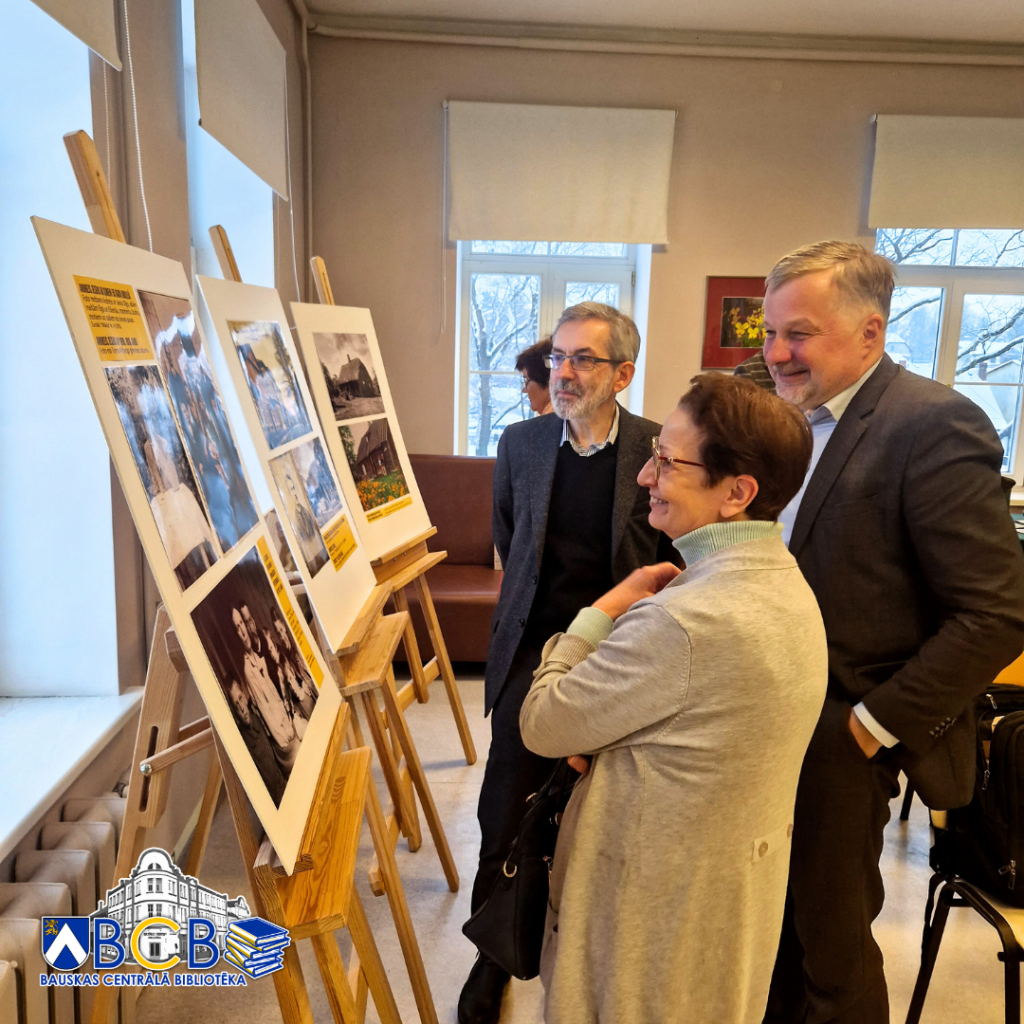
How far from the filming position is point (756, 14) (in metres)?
4.08

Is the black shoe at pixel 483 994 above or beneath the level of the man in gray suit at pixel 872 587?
beneath

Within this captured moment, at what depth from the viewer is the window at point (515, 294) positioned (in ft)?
15.7

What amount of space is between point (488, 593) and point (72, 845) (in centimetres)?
251

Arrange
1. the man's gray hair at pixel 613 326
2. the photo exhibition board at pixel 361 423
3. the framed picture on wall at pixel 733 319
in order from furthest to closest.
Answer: the framed picture on wall at pixel 733 319, the photo exhibition board at pixel 361 423, the man's gray hair at pixel 613 326

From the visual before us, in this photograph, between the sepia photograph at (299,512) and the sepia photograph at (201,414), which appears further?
the sepia photograph at (299,512)

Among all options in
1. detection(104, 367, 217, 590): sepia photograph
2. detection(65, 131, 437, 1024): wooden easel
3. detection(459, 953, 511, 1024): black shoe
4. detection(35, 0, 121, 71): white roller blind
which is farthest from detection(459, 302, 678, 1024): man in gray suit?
detection(35, 0, 121, 71): white roller blind

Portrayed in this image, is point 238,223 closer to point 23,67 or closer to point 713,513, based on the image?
point 23,67

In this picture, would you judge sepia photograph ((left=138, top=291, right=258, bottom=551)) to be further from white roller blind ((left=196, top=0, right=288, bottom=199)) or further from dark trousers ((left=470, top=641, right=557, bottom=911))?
white roller blind ((left=196, top=0, right=288, bottom=199))

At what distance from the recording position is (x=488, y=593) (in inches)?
156

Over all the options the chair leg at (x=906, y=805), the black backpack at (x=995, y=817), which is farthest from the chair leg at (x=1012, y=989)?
the chair leg at (x=906, y=805)

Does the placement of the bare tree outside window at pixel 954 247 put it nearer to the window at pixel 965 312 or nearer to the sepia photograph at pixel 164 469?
the window at pixel 965 312

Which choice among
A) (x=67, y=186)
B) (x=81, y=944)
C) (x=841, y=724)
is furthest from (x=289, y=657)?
(x=67, y=186)

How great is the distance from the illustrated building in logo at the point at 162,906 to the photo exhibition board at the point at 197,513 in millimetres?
341

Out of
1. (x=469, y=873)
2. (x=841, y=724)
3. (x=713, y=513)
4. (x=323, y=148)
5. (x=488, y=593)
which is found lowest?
(x=469, y=873)
